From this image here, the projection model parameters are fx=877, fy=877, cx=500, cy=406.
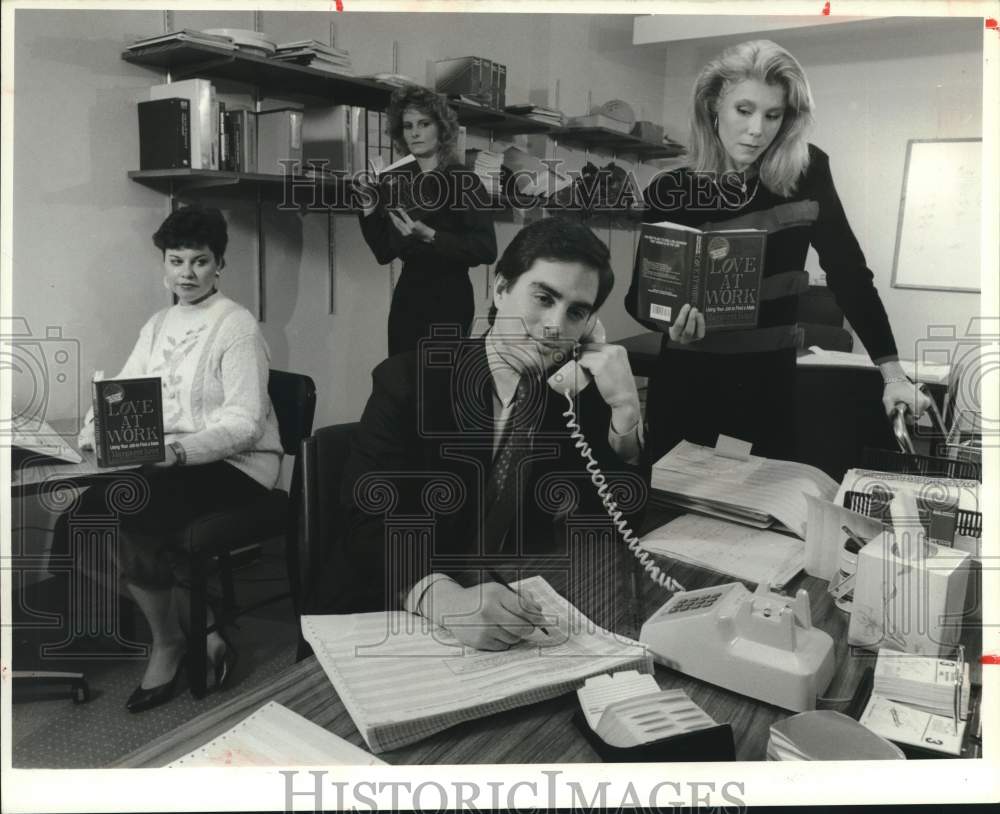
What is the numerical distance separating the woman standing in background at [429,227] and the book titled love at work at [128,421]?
42cm

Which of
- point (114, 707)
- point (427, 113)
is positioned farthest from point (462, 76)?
point (114, 707)

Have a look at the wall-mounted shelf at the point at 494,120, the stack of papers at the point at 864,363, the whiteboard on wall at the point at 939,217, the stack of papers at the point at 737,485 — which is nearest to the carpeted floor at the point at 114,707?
the stack of papers at the point at 737,485

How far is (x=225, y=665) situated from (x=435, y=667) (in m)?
0.53

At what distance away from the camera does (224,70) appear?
4.75ft

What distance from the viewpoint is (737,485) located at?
168cm

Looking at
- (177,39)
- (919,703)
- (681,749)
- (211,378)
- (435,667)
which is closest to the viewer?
(681,749)

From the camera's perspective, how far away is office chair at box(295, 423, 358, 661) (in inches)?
→ 60.1

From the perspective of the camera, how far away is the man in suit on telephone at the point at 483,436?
1527 millimetres

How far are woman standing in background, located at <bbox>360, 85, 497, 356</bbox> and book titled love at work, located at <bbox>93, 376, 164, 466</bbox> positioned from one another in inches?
16.3

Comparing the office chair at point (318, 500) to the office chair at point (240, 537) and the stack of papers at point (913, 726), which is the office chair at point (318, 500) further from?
the stack of papers at point (913, 726)

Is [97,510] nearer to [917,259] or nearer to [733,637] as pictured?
[733,637]

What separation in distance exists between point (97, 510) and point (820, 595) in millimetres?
1224

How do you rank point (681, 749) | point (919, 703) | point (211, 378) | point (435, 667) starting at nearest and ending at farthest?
1. point (681, 749)
2. point (919, 703)
3. point (435, 667)
4. point (211, 378)

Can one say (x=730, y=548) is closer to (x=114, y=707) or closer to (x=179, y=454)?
(x=179, y=454)
